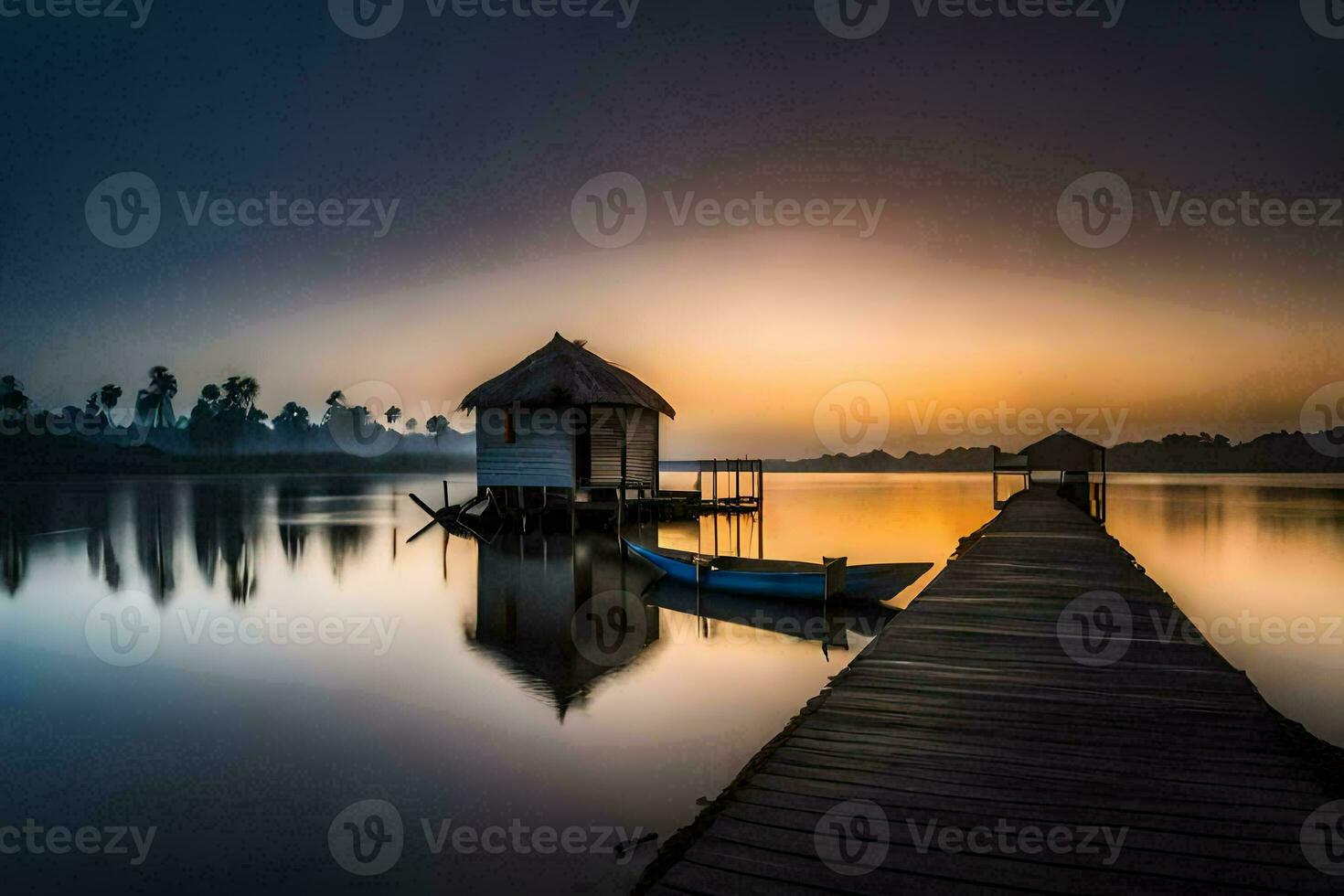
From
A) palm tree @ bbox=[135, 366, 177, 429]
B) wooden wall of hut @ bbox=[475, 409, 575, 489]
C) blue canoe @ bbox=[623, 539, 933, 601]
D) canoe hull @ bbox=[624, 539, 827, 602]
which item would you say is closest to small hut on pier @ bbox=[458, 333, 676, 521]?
wooden wall of hut @ bbox=[475, 409, 575, 489]

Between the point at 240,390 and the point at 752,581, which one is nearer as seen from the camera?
the point at 752,581

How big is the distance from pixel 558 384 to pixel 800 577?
16639 millimetres

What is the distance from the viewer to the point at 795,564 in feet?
52.2

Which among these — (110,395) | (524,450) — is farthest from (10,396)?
(524,450)

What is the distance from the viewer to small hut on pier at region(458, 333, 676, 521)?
29797 mm

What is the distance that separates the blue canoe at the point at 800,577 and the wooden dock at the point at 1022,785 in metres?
8.07

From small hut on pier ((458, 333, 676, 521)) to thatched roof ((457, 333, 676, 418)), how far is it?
35 mm

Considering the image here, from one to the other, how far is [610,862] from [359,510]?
5025 cm

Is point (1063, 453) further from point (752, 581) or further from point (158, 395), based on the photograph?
point (158, 395)

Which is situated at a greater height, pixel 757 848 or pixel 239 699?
pixel 757 848

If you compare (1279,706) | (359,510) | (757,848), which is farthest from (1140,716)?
(359,510)

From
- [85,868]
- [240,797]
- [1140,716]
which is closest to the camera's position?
[1140,716]

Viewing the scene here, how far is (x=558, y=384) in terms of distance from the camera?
29688mm

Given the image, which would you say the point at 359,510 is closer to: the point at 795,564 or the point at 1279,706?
the point at 795,564
